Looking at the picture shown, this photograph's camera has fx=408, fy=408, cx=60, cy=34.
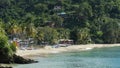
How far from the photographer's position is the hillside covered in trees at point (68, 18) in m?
138

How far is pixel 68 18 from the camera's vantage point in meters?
162

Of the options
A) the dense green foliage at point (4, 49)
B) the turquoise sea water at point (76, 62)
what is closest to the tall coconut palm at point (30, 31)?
the turquoise sea water at point (76, 62)

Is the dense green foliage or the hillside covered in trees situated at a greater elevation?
the dense green foliage

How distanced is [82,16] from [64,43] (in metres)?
31.5

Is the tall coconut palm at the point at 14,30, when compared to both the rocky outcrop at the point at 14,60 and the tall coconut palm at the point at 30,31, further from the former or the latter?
the rocky outcrop at the point at 14,60

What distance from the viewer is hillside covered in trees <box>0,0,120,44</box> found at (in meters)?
138

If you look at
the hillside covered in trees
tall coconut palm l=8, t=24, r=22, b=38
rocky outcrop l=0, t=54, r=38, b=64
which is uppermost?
rocky outcrop l=0, t=54, r=38, b=64

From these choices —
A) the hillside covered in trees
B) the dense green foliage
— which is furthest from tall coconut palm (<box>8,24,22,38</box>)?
the dense green foliage

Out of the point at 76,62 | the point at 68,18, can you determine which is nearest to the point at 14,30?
the point at 76,62

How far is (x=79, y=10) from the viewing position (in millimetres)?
163000

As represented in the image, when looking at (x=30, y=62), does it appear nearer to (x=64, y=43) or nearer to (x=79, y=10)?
(x=64, y=43)

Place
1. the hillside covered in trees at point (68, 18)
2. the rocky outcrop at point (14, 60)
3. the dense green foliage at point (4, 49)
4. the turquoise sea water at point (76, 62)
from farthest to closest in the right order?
the hillside covered in trees at point (68, 18), the turquoise sea water at point (76, 62), the rocky outcrop at point (14, 60), the dense green foliage at point (4, 49)

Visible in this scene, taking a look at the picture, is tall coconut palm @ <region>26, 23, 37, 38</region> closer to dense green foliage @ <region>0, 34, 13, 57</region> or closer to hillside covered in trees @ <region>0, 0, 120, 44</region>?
hillside covered in trees @ <region>0, 0, 120, 44</region>

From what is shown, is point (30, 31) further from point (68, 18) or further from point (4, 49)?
point (68, 18)
